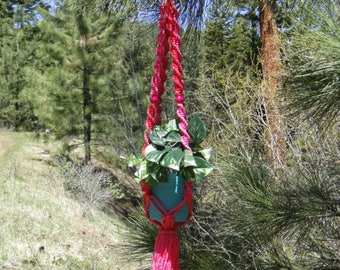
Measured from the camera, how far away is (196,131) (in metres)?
1.65

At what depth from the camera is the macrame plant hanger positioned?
4.92 feet

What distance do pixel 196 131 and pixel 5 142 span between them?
12.2 m

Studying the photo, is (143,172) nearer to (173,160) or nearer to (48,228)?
(173,160)

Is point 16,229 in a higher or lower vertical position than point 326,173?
lower

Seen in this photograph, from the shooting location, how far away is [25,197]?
691 cm

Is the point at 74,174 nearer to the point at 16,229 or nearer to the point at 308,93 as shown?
the point at 16,229

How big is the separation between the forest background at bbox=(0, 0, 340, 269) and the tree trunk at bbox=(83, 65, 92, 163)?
25mm

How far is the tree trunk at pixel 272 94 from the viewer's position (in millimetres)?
3332

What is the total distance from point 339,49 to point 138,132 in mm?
6337

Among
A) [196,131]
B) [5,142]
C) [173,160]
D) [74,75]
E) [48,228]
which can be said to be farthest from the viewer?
[5,142]

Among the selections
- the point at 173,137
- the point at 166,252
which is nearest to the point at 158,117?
the point at 173,137

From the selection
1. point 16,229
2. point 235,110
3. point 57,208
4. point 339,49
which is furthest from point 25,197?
point 339,49

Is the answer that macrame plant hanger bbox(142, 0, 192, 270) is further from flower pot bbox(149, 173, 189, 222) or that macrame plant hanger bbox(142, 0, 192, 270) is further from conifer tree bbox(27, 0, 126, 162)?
conifer tree bbox(27, 0, 126, 162)

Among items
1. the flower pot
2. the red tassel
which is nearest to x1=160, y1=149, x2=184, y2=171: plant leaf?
the flower pot
